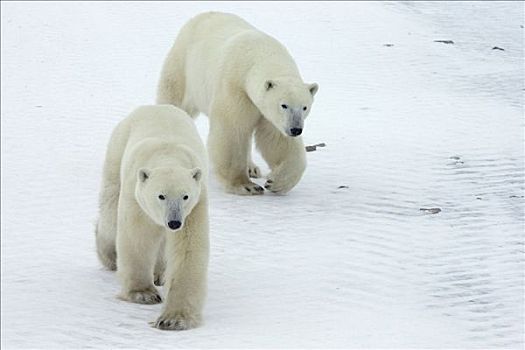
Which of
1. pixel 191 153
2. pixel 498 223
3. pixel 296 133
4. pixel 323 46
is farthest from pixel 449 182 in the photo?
pixel 323 46

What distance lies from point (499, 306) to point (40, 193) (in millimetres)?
3883

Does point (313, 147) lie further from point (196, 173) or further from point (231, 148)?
point (196, 173)

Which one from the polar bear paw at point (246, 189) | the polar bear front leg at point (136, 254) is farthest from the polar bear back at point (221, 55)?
the polar bear front leg at point (136, 254)

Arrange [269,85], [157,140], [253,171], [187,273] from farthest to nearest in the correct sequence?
[253,171], [269,85], [157,140], [187,273]

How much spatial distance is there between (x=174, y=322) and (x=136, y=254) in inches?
17.8

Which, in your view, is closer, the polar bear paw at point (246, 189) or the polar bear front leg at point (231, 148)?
the polar bear front leg at point (231, 148)

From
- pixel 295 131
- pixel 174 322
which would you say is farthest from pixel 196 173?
pixel 295 131

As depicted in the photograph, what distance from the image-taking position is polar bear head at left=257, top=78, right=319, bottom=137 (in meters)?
7.72

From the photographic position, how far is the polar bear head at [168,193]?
18.2 ft

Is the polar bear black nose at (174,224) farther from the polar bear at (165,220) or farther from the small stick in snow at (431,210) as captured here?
the small stick in snow at (431,210)

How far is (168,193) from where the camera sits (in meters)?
5.58

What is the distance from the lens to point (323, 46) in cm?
1503

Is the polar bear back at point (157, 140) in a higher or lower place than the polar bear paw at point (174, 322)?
higher

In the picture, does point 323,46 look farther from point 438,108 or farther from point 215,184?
point 215,184
